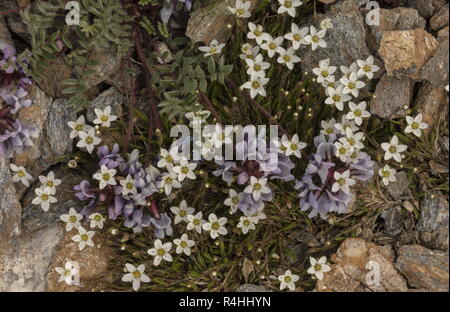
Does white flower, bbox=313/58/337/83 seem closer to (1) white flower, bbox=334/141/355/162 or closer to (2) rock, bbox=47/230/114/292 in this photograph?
(1) white flower, bbox=334/141/355/162

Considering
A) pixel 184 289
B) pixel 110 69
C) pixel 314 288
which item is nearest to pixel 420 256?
pixel 314 288

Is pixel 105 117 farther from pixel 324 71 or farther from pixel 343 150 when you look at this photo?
pixel 343 150

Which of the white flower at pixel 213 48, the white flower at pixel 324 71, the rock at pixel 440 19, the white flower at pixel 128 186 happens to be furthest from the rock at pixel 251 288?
the rock at pixel 440 19

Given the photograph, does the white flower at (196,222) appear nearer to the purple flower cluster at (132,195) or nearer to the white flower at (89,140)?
the purple flower cluster at (132,195)

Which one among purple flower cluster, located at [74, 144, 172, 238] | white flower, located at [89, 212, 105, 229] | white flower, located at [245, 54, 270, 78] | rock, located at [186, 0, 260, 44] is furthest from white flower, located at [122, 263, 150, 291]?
rock, located at [186, 0, 260, 44]

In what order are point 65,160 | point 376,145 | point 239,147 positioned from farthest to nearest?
point 65,160 < point 376,145 < point 239,147

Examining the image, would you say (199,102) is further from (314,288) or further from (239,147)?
(314,288)

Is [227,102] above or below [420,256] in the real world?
above

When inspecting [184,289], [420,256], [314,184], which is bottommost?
[184,289]
